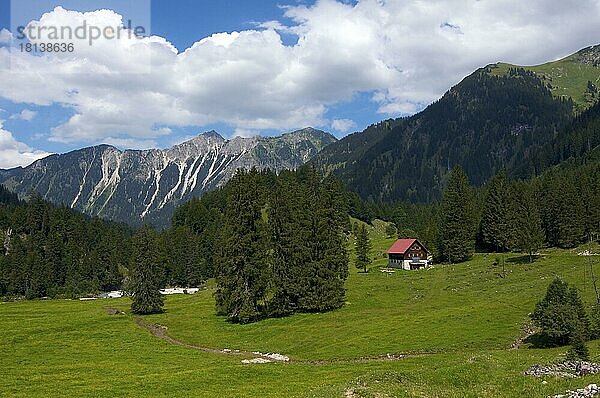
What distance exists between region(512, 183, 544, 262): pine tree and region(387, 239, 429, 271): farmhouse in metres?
23.1

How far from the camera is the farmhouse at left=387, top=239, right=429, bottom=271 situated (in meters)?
121

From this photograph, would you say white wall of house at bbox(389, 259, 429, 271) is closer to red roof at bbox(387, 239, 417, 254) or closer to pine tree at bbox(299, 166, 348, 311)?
red roof at bbox(387, 239, 417, 254)

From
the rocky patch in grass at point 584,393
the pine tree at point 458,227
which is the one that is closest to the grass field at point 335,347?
the rocky patch in grass at point 584,393

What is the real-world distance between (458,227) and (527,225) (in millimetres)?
18461

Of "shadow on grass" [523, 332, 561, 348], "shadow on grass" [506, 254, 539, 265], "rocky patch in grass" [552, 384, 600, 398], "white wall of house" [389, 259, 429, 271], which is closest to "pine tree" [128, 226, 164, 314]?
"white wall of house" [389, 259, 429, 271]

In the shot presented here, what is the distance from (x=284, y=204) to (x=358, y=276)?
121ft

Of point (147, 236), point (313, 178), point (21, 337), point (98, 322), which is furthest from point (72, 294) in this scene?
point (313, 178)

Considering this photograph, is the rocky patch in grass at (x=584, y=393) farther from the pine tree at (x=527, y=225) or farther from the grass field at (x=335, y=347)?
the pine tree at (x=527, y=225)

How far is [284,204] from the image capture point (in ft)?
256

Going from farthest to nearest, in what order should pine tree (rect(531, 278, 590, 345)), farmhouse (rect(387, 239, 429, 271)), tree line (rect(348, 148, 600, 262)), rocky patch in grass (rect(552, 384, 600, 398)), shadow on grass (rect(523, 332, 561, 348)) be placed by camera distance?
farmhouse (rect(387, 239, 429, 271))
tree line (rect(348, 148, 600, 262))
shadow on grass (rect(523, 332, 561, 348))
pine tree (rect(531, 278, 590, 345))
rocky patch in grass (rect(552, 384, 600, 398))

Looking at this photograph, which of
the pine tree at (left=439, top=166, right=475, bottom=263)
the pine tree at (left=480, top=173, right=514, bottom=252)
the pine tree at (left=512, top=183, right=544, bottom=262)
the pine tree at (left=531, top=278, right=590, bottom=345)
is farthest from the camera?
the pine tree at (left=439, top=166, right=475, bottom=263)

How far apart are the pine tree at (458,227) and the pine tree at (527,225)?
35.0 ft

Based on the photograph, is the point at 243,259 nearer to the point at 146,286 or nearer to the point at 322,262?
the point at 322,262

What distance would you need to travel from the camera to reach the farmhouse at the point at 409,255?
120938 millimetres
